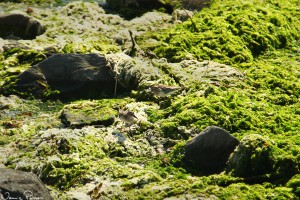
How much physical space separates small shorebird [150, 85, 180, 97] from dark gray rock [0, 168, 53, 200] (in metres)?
3.38

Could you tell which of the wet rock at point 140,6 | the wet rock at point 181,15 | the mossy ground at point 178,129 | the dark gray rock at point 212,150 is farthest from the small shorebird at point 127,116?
the wet rock at point 140,6

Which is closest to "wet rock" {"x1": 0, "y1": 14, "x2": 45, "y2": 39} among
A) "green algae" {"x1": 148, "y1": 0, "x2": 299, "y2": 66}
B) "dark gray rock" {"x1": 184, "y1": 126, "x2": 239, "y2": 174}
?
"green algae" {"x1": 148, "y1": 0, "x2": 299, "y2": 66}

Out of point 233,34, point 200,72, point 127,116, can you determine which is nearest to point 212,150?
point 127,116

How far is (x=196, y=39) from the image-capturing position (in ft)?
35.8

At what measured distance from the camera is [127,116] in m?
8.08

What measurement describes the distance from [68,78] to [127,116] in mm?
1746

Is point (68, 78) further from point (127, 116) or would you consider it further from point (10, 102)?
point (127, 116)

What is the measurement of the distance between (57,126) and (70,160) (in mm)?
1186

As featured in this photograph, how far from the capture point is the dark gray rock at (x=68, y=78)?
30.2 feet

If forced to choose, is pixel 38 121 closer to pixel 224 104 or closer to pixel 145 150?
pixel 145 150

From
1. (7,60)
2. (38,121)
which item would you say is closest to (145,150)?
(38,121)

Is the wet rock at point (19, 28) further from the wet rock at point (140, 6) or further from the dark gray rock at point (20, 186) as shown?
the dark gray rock at point (20, 186)

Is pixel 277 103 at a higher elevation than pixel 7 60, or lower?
higher

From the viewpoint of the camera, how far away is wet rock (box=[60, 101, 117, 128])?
7891mm
